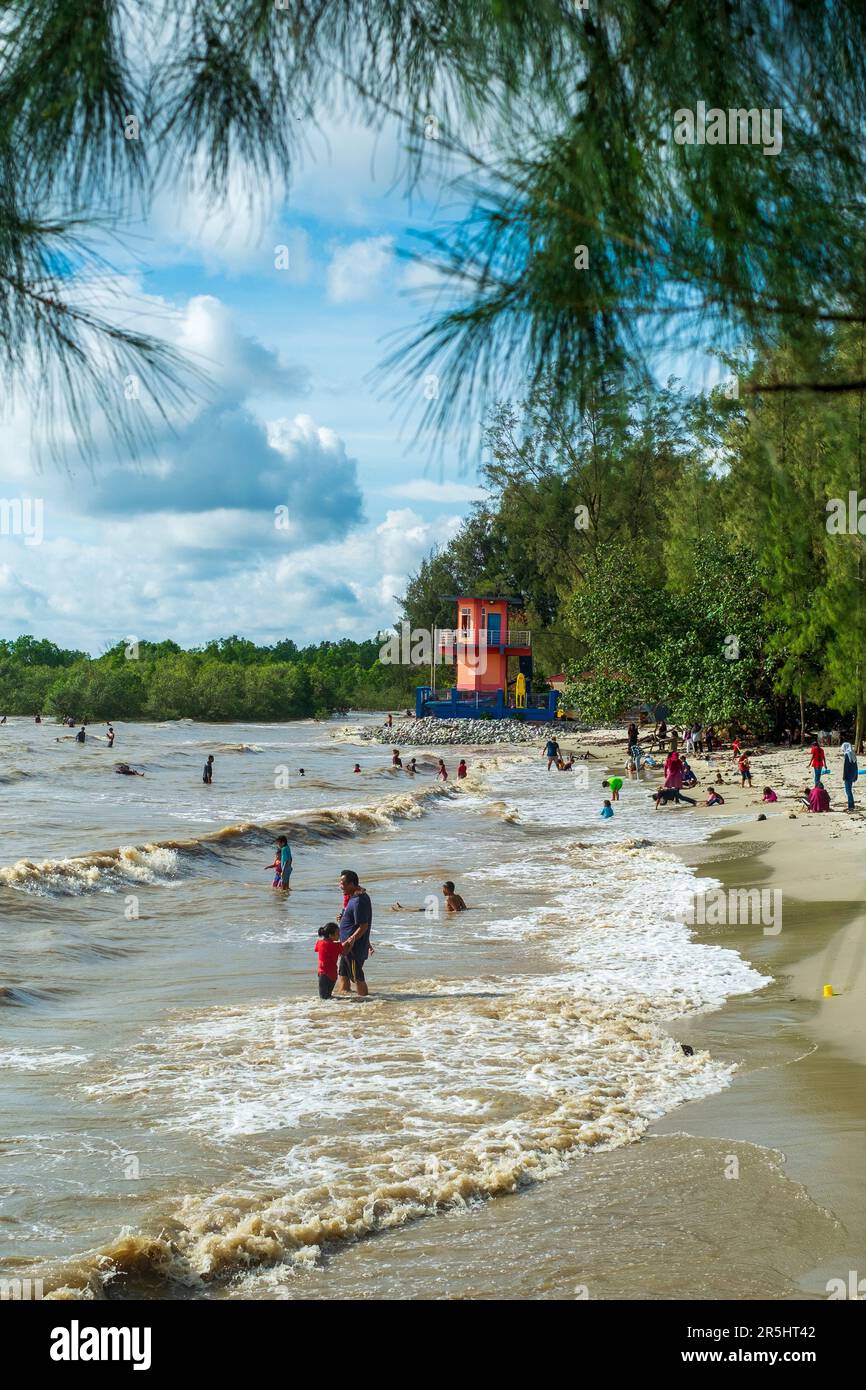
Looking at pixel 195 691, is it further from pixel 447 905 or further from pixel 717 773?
pixel 447 905

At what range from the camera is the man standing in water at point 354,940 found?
1255 centimetres

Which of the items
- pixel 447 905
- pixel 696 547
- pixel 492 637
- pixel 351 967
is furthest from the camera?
pixel 492 637

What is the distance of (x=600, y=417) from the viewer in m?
4.37

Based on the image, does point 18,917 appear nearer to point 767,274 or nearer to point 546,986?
point 546,986

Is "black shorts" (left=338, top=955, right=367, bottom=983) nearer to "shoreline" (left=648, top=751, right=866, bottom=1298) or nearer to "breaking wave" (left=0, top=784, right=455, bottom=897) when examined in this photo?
"shoreline" (left=648, top=751, right=866, bottom=1298)

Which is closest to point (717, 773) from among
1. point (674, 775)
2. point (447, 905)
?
point (674, 775)

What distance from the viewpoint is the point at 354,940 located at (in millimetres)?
12586

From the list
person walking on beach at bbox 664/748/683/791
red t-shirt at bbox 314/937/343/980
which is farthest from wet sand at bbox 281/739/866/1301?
person walking on beach at bbox 664/748/683/791

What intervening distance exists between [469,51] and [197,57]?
1.01 metres

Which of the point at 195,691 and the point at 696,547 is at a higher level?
the point at 696,547

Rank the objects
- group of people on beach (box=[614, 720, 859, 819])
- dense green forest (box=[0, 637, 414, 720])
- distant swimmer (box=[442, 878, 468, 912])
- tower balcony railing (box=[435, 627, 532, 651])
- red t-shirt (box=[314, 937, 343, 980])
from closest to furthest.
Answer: red t-shirt (box=[314, 937, 343, 980]), distant swimmer (box=[442, 878, 468, 912]), group of people on beach (box=[614, 720, 859, 819]), tower balcony railing (box=[435, 627, 532, 651]), dense green forest (box=[0, 637, 414, 720])

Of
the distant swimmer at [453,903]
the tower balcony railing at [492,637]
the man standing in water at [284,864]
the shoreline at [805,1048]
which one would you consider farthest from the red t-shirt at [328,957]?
the tower balcony railing at [492,637]

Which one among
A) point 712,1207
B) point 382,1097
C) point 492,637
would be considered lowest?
point 382,1097

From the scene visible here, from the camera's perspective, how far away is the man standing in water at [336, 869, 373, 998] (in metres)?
12.5
